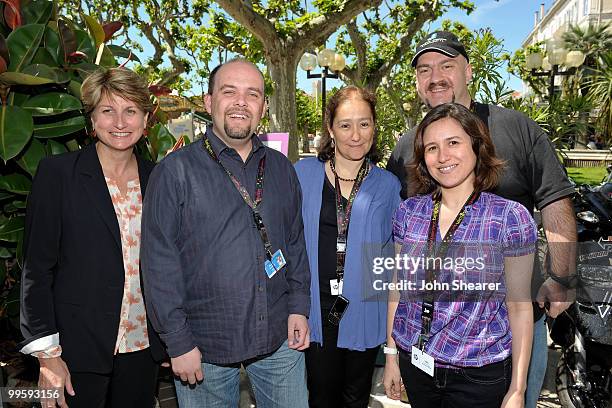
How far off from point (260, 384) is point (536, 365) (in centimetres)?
145

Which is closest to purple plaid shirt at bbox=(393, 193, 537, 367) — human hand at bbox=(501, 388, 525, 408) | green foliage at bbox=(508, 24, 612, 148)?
human hand at bbox=(501, 388, 525, 408)

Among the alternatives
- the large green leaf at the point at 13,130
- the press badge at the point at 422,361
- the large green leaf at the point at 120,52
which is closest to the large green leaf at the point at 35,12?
the large green leaf at the point at 120,52

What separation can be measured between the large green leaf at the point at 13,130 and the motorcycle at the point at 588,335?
114 inches

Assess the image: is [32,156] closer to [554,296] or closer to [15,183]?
[15,183]

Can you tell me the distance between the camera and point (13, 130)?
6.95 feet

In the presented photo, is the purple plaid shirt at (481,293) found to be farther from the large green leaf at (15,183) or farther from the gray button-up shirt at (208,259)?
the large green leaf at (15,183)

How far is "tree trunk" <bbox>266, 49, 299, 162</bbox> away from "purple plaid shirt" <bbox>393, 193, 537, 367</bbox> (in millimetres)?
6489

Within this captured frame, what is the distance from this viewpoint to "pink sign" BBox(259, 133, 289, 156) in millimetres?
4344

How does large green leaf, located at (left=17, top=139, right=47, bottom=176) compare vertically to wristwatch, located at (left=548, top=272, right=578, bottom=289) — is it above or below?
above

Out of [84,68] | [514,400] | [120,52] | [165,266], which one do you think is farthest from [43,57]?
[514,400]

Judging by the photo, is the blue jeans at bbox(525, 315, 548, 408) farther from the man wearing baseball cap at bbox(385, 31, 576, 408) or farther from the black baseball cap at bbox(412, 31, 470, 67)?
the black baseball cap at bbox(412, 31, 470, 67)

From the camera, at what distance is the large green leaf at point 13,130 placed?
209cm

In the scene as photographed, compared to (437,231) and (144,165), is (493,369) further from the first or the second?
(144,165)

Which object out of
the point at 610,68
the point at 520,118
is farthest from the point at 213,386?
the point at 610,68
